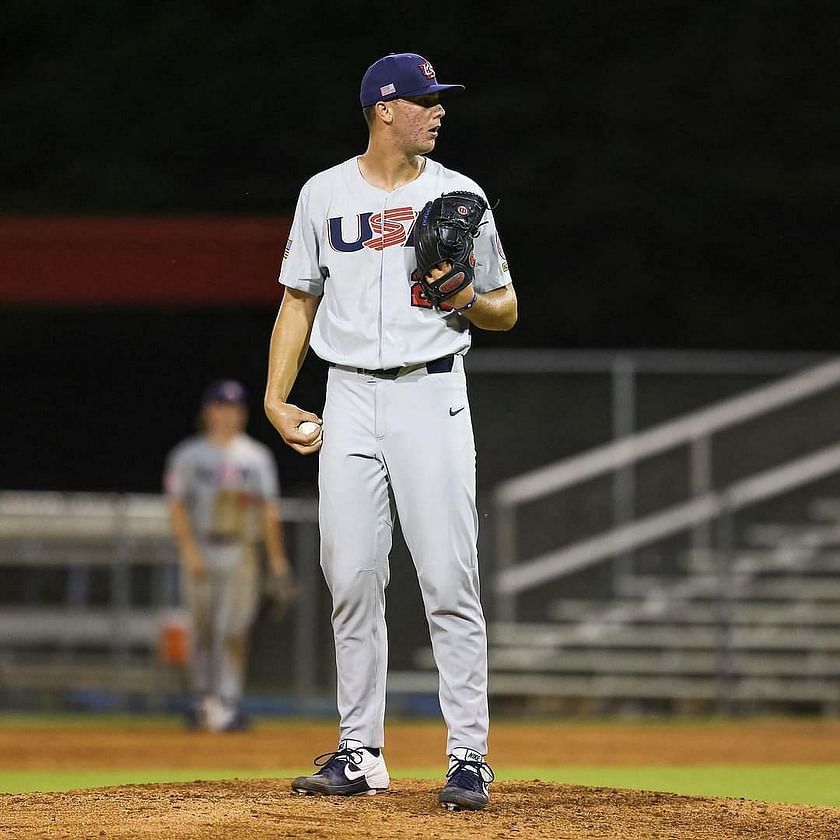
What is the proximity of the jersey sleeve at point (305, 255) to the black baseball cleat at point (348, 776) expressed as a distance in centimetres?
145

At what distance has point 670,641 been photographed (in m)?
13.1

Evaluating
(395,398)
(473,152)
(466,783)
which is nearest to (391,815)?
(466,783)

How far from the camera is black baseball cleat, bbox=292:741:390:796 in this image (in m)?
5.52

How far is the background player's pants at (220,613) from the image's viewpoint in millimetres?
11023

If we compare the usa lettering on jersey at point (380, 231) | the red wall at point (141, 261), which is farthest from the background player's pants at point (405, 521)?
the red wall at point (141, 261)

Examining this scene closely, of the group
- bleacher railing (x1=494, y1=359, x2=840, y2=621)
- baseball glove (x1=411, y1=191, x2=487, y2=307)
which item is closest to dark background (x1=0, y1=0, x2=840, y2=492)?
bleacher railing (x1=494, y1=359, x2=840, y2=621)

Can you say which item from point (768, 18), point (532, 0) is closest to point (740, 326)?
point (768, 18)

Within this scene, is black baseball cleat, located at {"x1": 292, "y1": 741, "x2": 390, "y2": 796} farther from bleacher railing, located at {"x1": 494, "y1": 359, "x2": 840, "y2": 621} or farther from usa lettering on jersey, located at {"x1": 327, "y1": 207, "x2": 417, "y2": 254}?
bleacher railing, located at {"x1": 494, "y1": 359, "x2": 840, "y2": 621}

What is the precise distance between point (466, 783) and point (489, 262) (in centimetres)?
161

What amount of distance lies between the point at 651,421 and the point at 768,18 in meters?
11.4

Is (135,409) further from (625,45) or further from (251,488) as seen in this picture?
(251,488)

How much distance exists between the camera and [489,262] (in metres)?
5.58

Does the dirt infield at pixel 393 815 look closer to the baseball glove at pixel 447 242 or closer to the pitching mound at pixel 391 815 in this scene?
the pitching mound at pixel 391 815

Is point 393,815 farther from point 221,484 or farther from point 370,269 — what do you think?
point 221,484
